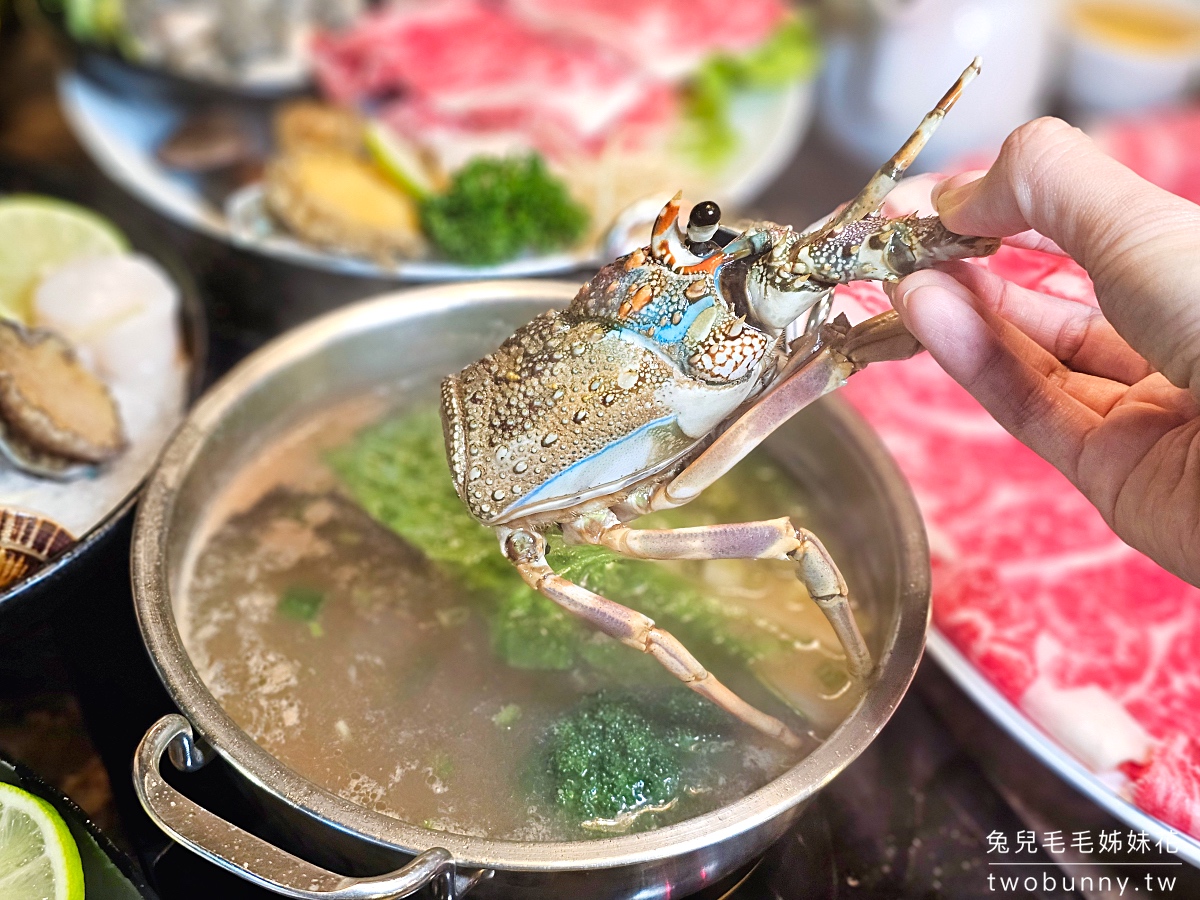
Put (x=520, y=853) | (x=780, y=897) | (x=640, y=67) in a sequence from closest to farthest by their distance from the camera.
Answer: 1. (x=520, y=853)
2. (x=780, y=897)
3. (x=640, y=67)

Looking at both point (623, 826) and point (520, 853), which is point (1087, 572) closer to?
point (623, 826)

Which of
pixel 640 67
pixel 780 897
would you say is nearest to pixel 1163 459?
pixel 780 897

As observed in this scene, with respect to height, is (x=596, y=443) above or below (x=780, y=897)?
above

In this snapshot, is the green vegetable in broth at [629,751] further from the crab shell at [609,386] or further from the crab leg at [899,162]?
the crab leg at [899,162]

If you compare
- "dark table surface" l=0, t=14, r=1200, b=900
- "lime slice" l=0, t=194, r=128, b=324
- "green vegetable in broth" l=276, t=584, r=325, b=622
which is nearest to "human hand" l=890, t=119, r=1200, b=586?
"dark table surface" l=0, t=14, r=1200, b=900

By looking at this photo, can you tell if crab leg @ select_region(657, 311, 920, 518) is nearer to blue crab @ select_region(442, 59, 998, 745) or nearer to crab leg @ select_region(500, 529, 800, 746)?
blue crab @ select_region(442, 59, 998, 745)
